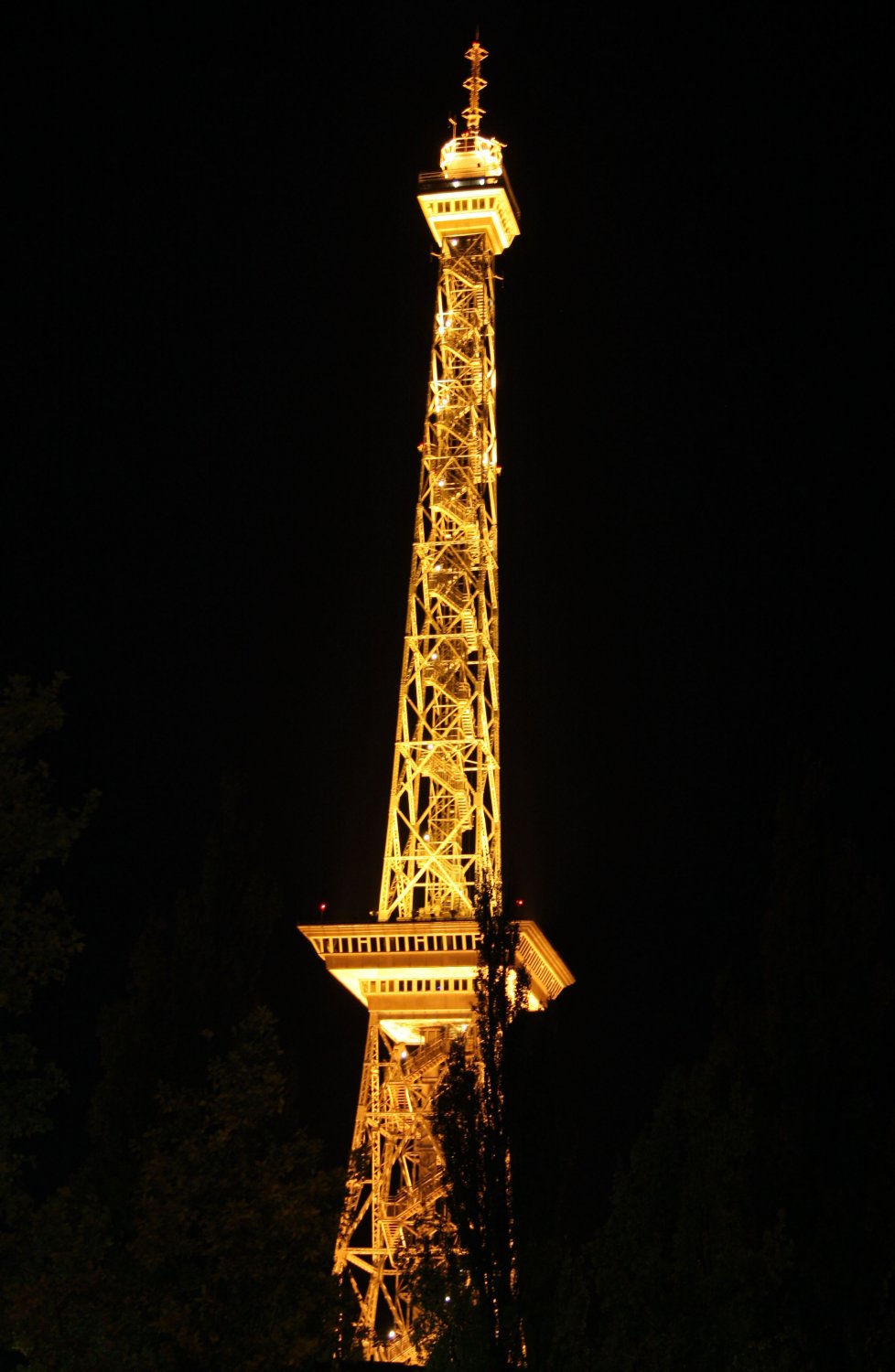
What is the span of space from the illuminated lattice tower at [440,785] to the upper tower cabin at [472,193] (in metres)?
0.05

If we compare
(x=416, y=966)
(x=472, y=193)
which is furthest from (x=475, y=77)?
(x=416, y=966)

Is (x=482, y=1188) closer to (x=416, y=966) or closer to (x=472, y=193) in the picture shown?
(x=416, y=966)

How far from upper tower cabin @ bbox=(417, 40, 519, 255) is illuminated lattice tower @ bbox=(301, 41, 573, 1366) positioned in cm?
5

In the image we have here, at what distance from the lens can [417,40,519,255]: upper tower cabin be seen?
1951 inches

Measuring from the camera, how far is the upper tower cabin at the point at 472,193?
49.6 meters

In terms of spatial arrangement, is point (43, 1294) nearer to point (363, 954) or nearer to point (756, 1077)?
point (756, 1077)

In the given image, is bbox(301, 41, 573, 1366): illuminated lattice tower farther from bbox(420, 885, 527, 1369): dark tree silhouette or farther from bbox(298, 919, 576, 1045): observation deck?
bbox(420, 885, 527, 1369): dark tree silhouette

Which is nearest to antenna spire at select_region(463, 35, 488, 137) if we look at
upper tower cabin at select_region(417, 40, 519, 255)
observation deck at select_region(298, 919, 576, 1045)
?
upper tower cabin at select_region(417, 40, 519, 255)

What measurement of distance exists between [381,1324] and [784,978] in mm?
18499

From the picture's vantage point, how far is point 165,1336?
2027cm

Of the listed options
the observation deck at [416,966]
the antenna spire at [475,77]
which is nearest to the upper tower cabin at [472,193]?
the antenna spire at [475,77]

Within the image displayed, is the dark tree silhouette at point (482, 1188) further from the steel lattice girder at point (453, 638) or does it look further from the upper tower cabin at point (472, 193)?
the upper tower cabin at point (472, 193)

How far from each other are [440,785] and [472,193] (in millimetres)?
15462

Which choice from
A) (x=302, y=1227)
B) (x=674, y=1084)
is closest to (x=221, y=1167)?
(x=302, y=1227)
